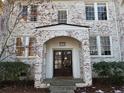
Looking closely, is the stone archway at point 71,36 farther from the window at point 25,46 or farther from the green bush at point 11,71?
the window at point 25,46

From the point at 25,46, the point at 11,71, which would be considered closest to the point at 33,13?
the point at 25,46

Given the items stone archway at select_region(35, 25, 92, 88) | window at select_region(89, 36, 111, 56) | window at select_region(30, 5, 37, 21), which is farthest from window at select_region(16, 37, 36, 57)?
window at select_region(89, 36, 111, 56)

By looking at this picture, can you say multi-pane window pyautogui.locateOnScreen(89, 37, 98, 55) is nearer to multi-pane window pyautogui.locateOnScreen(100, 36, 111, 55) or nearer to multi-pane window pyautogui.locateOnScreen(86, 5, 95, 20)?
multi-pane window pyautogui.locateOnScreen(100, 36, 111, 55)

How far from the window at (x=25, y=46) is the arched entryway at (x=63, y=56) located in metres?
1.51

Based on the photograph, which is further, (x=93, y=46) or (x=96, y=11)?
(x=96, y=11)

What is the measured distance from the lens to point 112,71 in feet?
40.1

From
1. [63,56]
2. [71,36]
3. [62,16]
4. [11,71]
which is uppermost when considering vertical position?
[62,16]

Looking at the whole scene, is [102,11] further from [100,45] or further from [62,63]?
[62,63]

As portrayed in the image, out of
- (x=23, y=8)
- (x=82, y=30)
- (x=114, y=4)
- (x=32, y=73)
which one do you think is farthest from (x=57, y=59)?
(x=114, y=4)

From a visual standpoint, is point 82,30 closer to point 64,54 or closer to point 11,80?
point 64,54

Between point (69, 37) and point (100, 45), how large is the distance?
3152mm

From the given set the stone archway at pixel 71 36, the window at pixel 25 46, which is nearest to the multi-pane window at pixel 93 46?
the stone archway at pixel 71 36

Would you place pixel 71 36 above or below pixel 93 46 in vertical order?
above

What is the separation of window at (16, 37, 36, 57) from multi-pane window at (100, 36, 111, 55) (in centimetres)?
626
